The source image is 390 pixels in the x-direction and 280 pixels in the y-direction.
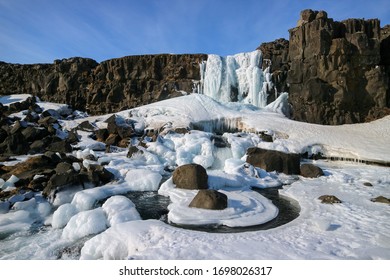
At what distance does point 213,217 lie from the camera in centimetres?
802

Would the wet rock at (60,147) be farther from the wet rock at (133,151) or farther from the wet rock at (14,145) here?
the wet rock at (133,151)

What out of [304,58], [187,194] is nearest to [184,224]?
[187,194]

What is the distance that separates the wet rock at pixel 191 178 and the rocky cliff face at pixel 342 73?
1568 cm

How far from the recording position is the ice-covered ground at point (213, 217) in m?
6.01

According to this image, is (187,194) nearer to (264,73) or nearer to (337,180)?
(337,180)

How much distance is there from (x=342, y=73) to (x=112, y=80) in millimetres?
24565

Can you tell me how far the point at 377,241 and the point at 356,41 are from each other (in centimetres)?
2196

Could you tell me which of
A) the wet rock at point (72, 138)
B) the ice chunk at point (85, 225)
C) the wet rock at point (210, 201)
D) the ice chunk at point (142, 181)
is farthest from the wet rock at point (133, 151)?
the ice chunk at point (85, 225)

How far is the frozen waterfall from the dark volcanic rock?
1231 centimetres

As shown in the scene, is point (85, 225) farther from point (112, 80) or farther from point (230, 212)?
point (112, 80)

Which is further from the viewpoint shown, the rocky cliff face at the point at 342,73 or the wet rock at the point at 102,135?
the rocky cliff face at the point at 342,73

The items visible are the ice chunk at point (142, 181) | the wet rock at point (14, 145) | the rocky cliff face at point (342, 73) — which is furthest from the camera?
the rocky cliff face at point (342, 73)

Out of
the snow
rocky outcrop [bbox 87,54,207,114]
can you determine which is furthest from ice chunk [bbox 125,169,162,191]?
the snow

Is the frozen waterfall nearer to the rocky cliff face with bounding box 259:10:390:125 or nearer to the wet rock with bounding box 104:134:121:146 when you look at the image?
the rocky cliff face with bounding box 259:10:390:125
